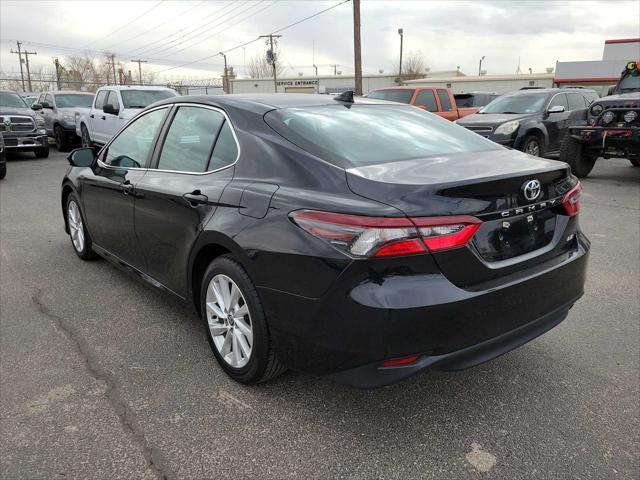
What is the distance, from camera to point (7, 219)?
23.5ft

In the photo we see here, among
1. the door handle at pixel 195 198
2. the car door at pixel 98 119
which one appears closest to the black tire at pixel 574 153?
the door handle at pixel 195 198

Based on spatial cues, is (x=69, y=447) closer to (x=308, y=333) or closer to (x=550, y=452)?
(x=308, y=333)

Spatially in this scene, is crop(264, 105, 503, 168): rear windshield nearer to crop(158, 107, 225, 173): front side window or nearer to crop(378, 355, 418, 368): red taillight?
crop(158, 107, 225, 173): front side window

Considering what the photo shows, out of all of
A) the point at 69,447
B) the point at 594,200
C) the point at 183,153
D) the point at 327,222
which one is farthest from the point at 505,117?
the point at 69,447

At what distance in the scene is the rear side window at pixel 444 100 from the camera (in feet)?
45.8

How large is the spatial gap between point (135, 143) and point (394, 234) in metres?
2.66

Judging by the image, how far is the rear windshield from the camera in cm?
265

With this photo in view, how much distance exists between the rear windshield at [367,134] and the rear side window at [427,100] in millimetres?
10586

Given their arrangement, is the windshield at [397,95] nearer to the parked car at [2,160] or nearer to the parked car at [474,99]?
the parked car at [474,99]

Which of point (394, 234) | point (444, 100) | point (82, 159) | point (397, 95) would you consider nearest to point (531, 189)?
point (394, 234)

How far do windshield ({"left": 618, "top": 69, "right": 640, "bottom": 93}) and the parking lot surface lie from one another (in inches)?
366

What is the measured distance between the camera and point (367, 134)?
295 cm

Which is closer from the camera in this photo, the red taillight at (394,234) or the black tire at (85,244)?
the red taillight at (394,234)

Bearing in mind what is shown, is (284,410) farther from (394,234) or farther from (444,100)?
(444,100)
